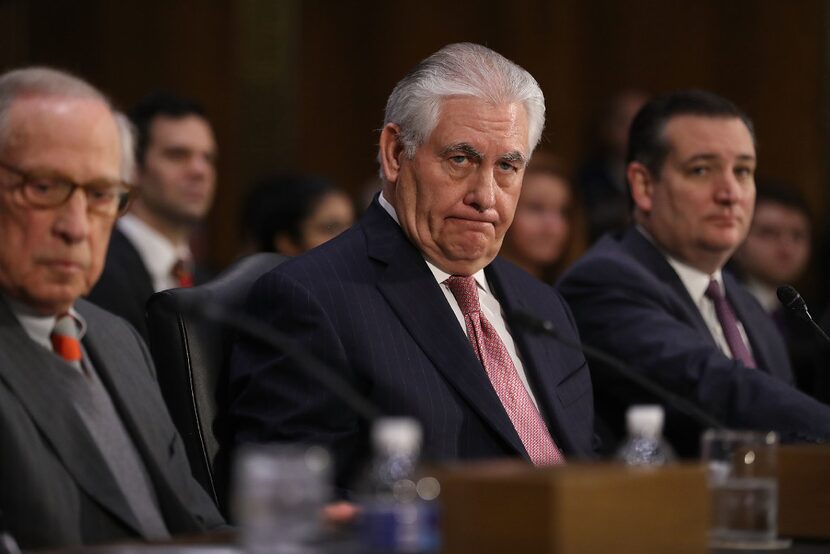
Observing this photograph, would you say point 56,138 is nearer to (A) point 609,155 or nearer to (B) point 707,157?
(B) point 707,157

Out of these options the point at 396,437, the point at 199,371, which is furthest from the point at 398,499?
the point at 199,371

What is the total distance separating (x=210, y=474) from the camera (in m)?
2.93

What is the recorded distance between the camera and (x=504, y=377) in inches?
125

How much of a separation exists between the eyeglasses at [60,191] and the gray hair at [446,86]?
83cm

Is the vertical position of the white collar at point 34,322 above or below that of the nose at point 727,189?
below

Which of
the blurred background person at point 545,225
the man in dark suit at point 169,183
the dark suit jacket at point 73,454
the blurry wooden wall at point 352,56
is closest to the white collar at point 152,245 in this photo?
the man in dark suit at point 169,183

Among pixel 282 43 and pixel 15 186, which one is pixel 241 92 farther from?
pixel 15 186

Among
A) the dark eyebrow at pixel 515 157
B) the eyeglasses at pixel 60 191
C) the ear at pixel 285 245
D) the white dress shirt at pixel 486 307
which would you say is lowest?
the white dress shirt at pixel 486 307

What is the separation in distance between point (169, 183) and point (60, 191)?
3238 millimetres

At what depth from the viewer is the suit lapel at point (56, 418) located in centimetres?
239

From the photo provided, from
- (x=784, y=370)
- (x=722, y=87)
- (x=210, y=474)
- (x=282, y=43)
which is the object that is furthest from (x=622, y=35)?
(x=210, y=474)

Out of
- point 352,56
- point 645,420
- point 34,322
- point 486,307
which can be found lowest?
point 645,420

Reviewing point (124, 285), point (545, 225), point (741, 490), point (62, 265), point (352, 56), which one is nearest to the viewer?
point (741, 490)

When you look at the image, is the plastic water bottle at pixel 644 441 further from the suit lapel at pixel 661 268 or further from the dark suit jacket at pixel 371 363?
the suit lapel at pixel 661 268
